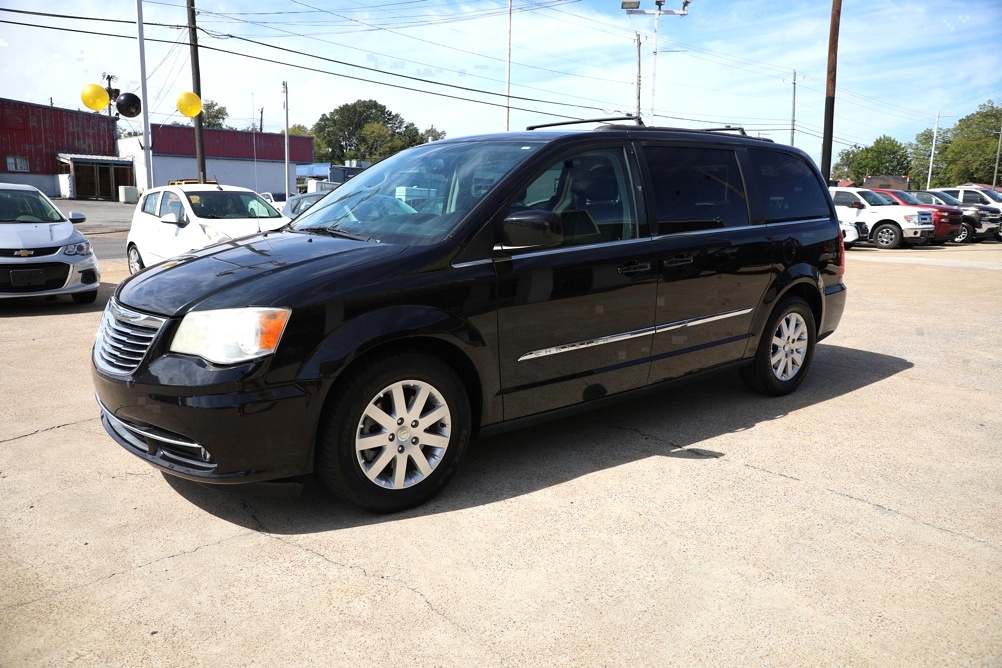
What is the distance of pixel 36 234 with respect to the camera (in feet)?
29.7

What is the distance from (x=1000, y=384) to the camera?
6.17 m

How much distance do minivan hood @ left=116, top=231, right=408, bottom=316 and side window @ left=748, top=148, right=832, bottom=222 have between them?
297 cm

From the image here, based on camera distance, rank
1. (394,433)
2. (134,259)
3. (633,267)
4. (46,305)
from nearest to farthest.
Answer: (394,433) < (633,267) < (46,305) < (134,259)

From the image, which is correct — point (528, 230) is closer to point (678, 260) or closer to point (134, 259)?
point (678, 260)

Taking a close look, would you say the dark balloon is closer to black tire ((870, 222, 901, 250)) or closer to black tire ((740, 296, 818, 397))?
black tire ((740, 296, 818, 397))

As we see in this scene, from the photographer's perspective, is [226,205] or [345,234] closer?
[345,234]

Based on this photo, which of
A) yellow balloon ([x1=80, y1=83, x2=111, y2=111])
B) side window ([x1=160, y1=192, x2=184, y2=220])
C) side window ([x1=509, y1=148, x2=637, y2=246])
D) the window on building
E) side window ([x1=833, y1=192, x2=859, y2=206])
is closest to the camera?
side window ([x1=509, y1=148, x2=637, y2=246])

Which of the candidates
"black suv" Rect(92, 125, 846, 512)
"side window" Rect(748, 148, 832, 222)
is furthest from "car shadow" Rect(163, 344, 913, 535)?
"side window" Rect(748, 148, 832, 222)

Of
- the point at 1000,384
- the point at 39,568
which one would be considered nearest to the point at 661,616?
the point at 39,568

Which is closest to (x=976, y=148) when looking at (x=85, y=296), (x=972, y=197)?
(x=972, y=197)

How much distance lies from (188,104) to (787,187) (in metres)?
16.3

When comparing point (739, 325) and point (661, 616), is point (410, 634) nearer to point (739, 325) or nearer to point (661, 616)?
point (661, 616)

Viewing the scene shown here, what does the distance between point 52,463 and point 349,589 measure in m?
2.24

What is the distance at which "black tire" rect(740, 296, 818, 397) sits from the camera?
543cm
